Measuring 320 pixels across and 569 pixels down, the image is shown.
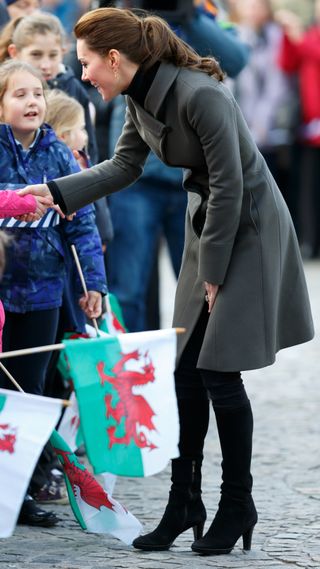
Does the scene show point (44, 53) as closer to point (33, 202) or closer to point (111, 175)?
point (111, 175)

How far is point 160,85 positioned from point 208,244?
1.79 ft

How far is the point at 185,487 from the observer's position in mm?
5090

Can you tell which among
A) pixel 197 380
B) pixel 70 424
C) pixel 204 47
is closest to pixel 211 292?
pixel 197 380

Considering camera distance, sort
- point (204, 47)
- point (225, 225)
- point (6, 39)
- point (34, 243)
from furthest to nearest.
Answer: point (204, 47)
point (6, 39)
point (34, 243)
point (225, 225)

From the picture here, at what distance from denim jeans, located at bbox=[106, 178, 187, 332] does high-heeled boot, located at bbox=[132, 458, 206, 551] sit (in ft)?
9.08

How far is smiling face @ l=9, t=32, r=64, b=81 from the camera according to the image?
20.7 ft

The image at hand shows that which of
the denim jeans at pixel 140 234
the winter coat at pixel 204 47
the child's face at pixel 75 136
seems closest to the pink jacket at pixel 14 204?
the child's face at pixel 75 136

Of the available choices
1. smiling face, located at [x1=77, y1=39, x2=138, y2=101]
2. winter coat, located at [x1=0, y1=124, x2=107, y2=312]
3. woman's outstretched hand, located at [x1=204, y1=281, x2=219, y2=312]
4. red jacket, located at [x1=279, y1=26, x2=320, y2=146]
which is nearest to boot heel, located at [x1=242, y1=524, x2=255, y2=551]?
woman's outstretched hand, located at [x1=204, y1=281, x2=219, y2=312]

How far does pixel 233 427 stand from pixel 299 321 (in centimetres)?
44

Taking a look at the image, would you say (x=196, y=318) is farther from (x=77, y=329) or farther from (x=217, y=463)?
(x=217, y=463)

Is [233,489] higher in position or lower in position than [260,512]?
higher

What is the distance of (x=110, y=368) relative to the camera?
4664 mm

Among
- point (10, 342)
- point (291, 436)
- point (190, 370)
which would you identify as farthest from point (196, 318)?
point (291, 436)

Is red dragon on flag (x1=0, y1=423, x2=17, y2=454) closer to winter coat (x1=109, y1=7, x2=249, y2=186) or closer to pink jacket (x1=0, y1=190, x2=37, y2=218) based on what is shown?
pink jacket (x1=0, y1=190, x2=37, y2=218)
